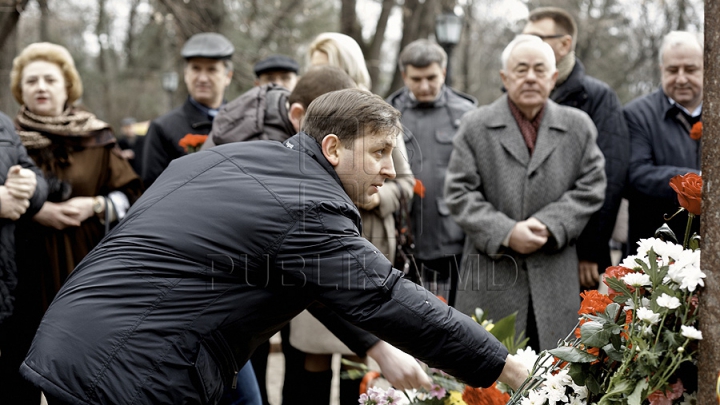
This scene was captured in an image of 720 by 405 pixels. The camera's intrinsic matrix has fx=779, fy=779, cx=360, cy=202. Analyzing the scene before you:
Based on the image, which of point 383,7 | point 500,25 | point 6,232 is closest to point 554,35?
point 6,232

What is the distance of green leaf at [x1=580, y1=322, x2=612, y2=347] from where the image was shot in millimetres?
1844

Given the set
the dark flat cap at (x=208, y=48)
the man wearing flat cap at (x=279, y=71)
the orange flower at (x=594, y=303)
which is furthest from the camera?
the man wearing flat cap at (x=279, y=71)

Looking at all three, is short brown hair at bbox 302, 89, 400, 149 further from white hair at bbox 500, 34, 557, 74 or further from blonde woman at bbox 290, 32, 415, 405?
white hair at bbox 500, 34, 557, 74

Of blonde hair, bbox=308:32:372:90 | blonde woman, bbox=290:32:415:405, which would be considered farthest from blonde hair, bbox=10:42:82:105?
blonde hair, bbox=308:32:372:90

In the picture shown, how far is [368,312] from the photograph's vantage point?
206 centimetres

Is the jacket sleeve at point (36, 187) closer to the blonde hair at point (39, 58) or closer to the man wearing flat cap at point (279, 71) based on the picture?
the blonde hair at point (39, 58)

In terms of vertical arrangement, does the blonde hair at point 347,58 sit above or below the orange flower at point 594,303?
above

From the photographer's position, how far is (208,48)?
4.81 m

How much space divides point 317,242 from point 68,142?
2728 millimetres

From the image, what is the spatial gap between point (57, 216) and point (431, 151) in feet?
6.96

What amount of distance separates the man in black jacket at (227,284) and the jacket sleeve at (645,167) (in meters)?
2.10

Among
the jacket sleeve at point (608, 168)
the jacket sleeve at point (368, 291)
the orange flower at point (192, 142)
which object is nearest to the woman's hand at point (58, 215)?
the orange flower at point (192, 142)

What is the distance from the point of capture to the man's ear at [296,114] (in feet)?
10.7

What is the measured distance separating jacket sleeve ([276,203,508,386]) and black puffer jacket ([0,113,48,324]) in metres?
2.10
